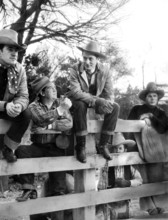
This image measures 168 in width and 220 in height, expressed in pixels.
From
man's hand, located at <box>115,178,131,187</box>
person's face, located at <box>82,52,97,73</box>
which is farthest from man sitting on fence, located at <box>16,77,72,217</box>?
man's hand, located at <box>115,178,131,187</box>

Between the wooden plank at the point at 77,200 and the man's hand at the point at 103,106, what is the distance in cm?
96

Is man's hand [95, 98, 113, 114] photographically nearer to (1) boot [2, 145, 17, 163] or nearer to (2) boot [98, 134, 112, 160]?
(2) boot [98, 134, 112, 160]

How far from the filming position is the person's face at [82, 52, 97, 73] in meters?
4.52

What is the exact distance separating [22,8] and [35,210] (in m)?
10.9

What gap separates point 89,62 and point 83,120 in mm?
873

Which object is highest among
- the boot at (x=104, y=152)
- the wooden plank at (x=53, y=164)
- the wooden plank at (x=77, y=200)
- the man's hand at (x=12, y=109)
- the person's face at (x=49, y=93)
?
the person's face at (x=49, y=93)

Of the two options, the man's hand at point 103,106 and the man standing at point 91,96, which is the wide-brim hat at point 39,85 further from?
the man's hand at point 103,106

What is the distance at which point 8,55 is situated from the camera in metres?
3.80

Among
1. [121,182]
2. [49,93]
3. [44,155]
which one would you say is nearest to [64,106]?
[49,93]

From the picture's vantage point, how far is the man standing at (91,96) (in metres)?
4.06

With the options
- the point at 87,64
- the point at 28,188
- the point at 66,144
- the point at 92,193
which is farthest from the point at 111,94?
the point at 28,188

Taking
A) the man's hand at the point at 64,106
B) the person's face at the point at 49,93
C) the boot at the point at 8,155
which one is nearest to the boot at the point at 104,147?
the man's hand at the point at 64,106

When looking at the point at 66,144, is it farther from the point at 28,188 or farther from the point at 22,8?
the point at 22,8

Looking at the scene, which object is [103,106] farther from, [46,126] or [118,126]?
[46,126]
